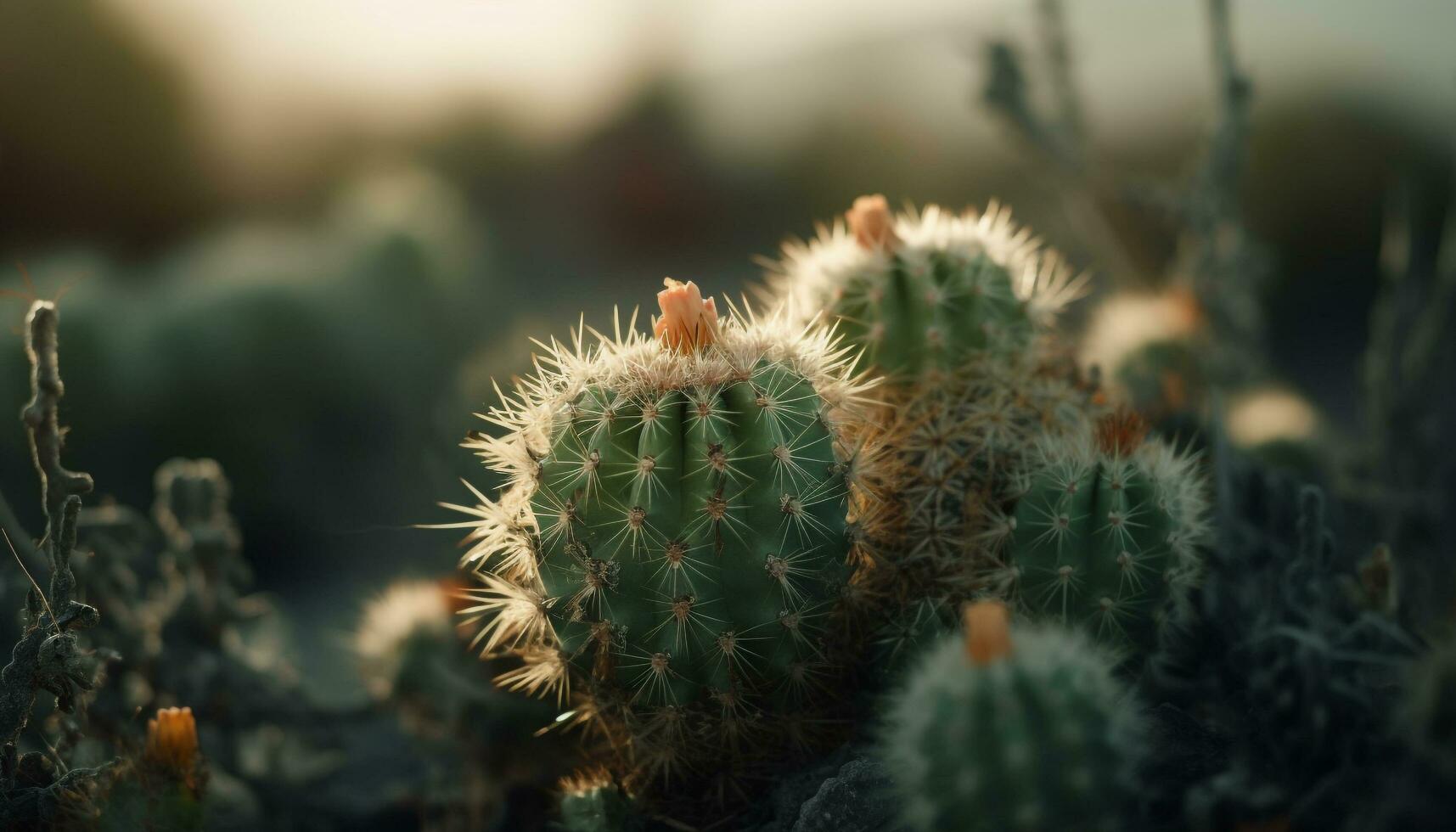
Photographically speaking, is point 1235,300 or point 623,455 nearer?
point 623,455

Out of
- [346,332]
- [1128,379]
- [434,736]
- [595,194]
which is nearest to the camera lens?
[434,736]

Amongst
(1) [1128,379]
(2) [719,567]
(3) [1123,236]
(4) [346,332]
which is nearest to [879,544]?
(2) [719,567]

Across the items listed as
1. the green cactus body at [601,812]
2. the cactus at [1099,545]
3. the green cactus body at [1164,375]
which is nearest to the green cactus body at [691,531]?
the green cactus body at [601,812]

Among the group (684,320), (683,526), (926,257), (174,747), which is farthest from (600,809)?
(926,257)

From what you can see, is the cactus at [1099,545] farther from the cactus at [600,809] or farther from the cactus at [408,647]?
the cactus at [408,647]

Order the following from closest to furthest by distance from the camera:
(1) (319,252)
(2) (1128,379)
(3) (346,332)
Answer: (2) (1128,379) → (3) (346,332) → (1) (319,252)

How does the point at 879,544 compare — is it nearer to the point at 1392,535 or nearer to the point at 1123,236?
the point at 1392,535
